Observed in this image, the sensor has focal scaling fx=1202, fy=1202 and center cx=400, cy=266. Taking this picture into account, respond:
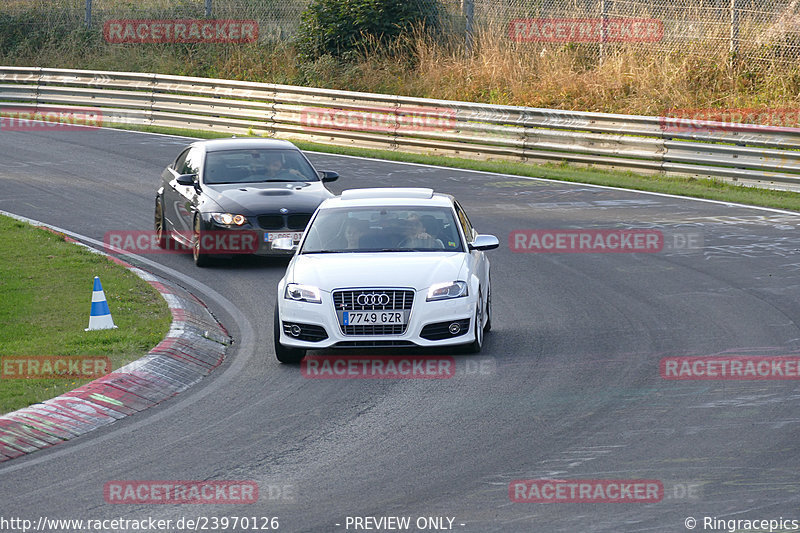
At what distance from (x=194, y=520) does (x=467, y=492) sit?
65.7 inches

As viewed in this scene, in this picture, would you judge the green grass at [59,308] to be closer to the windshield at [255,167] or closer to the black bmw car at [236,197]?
the black bmw car at [236,197]

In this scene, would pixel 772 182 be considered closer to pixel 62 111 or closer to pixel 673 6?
pixel 673 6

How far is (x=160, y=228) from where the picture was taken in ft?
58.6

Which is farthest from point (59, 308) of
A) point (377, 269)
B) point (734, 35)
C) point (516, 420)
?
point (734, 35)

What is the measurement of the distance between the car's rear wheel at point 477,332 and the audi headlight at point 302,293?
146cm

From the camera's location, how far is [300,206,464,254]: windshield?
1202cm

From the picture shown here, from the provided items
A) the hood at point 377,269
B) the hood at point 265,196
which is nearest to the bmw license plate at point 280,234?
the hood at point 265,196

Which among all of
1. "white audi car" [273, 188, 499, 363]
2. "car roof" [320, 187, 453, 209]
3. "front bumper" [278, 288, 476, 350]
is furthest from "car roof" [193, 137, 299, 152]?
"front bumper" [278, 288, 476, 350]

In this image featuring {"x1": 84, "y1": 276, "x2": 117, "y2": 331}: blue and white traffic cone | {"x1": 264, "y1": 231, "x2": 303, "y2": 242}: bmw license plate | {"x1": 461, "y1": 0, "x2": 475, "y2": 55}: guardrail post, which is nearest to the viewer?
{"x1": 84, "y1": 276, "x2": 117, "y2": 331}: blue and white traffic cone

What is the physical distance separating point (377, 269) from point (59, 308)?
3.88 m

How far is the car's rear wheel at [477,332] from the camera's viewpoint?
11.2 metres

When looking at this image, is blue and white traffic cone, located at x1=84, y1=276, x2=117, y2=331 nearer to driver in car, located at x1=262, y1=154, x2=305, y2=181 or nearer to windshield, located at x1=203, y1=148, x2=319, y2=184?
windshield, located at x1=203, y1=148, x2=319, y2=184

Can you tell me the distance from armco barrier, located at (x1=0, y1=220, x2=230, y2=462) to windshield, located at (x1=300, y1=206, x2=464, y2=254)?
143 centimetres

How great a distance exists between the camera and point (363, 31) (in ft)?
108
